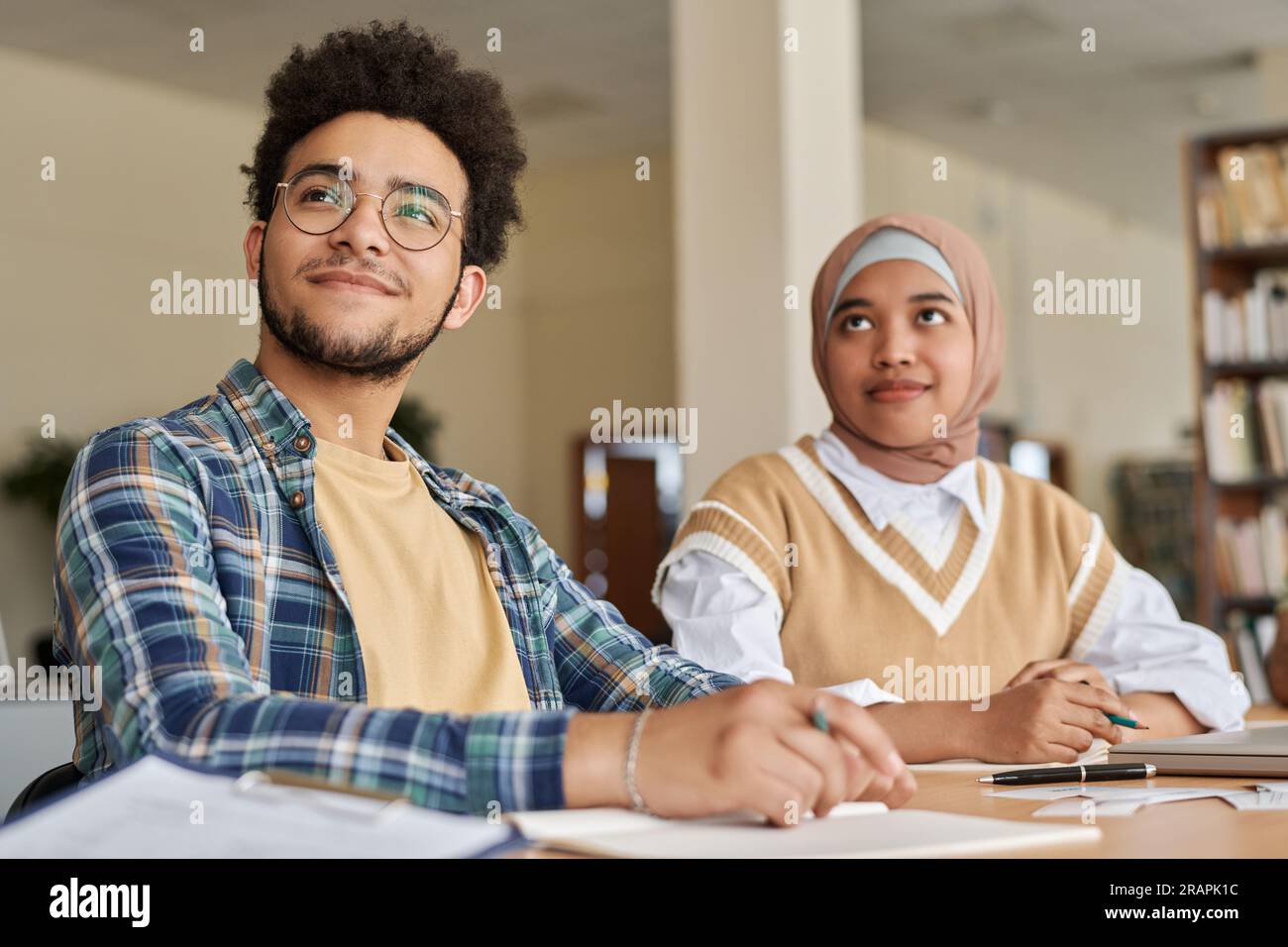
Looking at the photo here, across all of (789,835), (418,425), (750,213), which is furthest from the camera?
(418,425)

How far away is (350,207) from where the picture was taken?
1332mm

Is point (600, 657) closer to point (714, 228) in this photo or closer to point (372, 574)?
point (372, 574)

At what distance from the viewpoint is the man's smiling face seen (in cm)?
131

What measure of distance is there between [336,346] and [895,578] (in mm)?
851

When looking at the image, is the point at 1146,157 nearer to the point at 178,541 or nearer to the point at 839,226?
the point at 839,226

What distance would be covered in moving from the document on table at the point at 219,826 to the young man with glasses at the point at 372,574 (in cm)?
8

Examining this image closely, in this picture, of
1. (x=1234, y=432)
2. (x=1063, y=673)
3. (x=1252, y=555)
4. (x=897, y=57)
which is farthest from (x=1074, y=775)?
(x=897, y=57)

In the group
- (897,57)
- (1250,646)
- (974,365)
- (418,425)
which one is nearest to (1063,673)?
(974,365)

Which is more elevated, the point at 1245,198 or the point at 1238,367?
the point at 1245,198

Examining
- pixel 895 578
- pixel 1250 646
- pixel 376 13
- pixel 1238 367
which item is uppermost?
pixel 376 13

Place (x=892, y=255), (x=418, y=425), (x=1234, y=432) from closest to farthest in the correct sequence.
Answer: (x=892, y=255) → (x=1234, y=432) → (x=418, y=425)

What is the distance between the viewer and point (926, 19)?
22.1ft

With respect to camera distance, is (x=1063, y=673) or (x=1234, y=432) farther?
(x=1234, y=432)

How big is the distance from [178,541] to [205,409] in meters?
0.28
